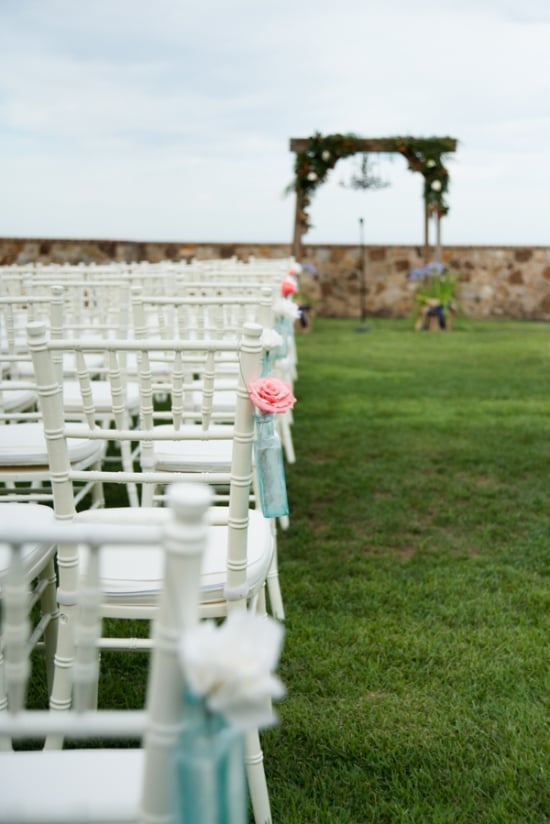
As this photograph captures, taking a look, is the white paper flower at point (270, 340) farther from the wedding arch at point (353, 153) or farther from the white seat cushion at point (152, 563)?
the wedding arch at point (353, 153)

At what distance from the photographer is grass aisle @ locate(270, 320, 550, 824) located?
1869mm

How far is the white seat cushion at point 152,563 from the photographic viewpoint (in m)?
1.62

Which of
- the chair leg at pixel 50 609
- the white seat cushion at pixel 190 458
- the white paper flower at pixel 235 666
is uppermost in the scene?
the white paper flower at pixel 235 666

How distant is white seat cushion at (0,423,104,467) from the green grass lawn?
1.79 ft

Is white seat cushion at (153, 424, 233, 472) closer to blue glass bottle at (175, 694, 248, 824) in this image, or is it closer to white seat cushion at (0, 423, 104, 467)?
white seat cushion at (0, 423, 104, 467)

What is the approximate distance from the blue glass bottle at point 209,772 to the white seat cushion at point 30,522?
93cm

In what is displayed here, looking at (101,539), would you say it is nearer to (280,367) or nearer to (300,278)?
(280,367)

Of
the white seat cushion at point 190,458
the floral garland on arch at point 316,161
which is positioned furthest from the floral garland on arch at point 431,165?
the white seat cushion at point 190,458

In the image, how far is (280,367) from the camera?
150 inches

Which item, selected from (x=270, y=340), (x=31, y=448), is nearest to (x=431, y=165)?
(x=31, y=448)

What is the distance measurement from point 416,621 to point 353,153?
9537 millimetres

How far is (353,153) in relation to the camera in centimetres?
1140

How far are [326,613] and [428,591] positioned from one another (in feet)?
1.18

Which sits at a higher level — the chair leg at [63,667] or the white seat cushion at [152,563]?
the white seat cushion at [152,563]
